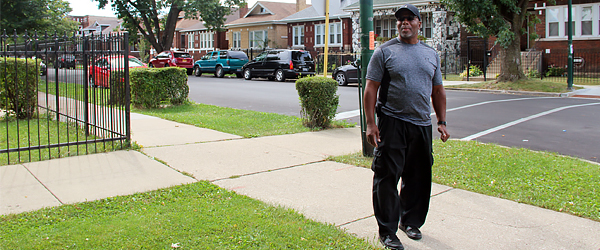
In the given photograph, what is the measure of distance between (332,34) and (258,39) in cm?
923

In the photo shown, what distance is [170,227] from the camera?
161 inches

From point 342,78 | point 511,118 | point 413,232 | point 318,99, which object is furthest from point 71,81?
point 342,78

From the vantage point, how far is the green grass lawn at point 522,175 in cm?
502


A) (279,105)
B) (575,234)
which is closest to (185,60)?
(279,105)

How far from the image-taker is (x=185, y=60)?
34.0 metres

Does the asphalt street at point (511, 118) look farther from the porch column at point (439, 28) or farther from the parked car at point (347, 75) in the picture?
the porch column at point (439, 28)

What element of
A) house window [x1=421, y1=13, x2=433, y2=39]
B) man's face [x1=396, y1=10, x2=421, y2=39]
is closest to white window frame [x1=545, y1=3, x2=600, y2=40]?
house window [x1=421, y1=13, x2=433, y2=39]

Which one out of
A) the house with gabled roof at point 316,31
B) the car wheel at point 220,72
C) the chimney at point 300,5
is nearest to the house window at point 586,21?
the house with gabled roof at point 316,31

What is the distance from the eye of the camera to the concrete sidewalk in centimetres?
416

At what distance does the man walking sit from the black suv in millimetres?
22684

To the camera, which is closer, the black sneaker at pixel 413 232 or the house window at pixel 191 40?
the black sneaker at pixel 413 232

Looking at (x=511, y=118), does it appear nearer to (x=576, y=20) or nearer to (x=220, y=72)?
(x=576, y=20)

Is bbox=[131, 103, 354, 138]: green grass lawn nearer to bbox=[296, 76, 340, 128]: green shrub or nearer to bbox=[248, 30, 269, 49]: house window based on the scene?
bbox=[296, 76, 340, 128]: green shrub

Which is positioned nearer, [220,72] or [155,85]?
[155,85]
